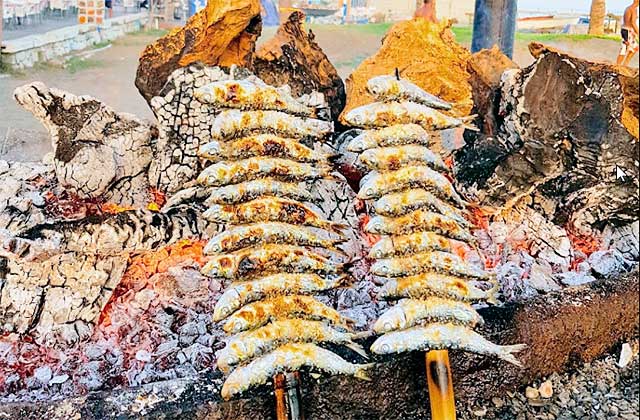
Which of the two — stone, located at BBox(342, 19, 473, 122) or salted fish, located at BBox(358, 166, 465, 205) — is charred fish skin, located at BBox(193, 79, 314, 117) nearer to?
salted fish, located at BBox(358, 166, 465, 205)

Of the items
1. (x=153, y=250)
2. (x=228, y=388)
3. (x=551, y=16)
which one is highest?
(x=551, y=16)

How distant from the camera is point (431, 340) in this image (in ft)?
3.80

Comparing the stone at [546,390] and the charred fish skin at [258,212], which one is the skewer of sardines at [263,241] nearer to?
the charred fish skin at [258,212]

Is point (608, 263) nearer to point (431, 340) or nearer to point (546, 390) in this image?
point (546, 390)

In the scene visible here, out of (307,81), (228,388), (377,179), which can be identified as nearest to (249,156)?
(377,179)

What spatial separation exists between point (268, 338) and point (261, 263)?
0.40ft

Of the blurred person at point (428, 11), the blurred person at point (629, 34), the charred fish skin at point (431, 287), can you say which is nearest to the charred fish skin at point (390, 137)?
the charred fish skin at point (431, 287)

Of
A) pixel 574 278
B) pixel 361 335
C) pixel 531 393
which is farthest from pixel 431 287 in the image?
pixel 574 278

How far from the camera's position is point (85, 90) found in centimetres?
144

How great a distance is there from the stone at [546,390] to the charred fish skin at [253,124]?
0.82 m

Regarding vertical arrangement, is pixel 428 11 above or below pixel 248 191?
above

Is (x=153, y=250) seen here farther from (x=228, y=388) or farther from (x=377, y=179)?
(x=377, y=179)

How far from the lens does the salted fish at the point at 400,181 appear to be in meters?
1.16

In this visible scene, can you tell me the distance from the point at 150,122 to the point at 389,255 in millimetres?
701
